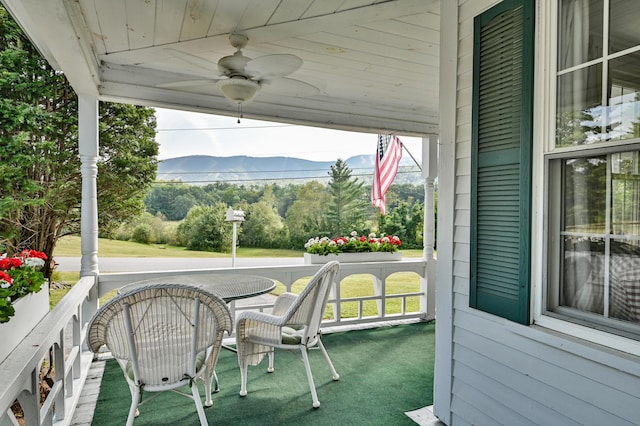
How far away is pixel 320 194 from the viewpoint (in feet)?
36.6

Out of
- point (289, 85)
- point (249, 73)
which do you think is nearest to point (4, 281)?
point (249, 73)

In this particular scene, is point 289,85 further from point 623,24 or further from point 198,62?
point 623,24

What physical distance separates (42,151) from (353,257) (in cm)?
490

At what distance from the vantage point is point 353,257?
15.9 feet

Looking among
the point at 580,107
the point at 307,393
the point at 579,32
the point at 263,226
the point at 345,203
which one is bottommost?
the point at 307,393

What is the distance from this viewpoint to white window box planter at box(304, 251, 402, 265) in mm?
4723

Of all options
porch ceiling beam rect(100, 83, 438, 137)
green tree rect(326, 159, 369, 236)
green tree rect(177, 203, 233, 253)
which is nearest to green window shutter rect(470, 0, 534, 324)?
porch ceiling beam rect(100, 83, 438, 137)

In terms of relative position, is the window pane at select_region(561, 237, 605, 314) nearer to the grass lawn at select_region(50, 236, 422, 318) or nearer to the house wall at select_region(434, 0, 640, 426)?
the house wall at select_region(434, 0, 640, 426)

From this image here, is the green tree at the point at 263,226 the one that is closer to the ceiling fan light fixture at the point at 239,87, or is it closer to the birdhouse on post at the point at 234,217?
the birdhouse on post at the point at 234,217

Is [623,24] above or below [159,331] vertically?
above

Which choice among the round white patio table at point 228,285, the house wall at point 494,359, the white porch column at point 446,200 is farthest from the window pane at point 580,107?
the round white patio table at point 228,285

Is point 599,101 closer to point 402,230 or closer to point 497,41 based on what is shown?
point 497,41

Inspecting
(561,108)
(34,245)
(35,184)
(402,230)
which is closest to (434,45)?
(561,108)

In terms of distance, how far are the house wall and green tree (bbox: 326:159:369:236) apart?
868 cm
